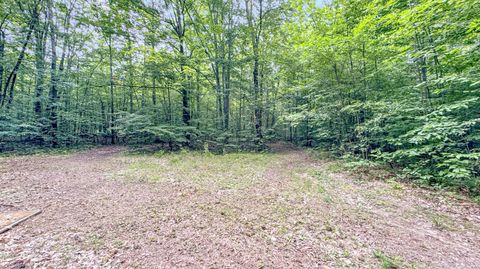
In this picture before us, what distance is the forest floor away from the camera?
247 cm

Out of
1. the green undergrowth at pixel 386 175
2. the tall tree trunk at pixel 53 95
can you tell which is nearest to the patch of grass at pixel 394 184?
the green undergrowth at pixel 386 175

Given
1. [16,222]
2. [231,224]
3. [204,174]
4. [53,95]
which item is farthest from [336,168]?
[53,95]

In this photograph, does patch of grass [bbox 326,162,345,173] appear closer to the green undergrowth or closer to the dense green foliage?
the green undergrowth

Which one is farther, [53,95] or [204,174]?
[53,95]

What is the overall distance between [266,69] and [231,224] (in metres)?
12.9

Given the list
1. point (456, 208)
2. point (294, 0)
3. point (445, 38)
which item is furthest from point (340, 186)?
point (294, 0)

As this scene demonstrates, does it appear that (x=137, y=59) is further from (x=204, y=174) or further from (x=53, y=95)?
(x=204, y=174)

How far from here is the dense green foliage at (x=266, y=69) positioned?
203 inches

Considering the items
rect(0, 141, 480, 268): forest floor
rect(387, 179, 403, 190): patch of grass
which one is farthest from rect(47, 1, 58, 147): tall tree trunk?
rect(387, 179, 403, 190): patch of grass

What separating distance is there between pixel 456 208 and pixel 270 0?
45.9 feet

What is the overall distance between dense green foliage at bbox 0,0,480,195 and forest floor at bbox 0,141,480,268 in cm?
198

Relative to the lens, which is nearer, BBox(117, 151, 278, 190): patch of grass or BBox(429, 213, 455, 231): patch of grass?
BBox(429, 213, 455, 231): patch of grass

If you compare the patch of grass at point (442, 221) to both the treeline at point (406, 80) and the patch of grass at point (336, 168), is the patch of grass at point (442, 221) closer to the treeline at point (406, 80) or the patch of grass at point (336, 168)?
the treeline at point (406, 80)

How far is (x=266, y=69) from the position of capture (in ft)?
46.6
